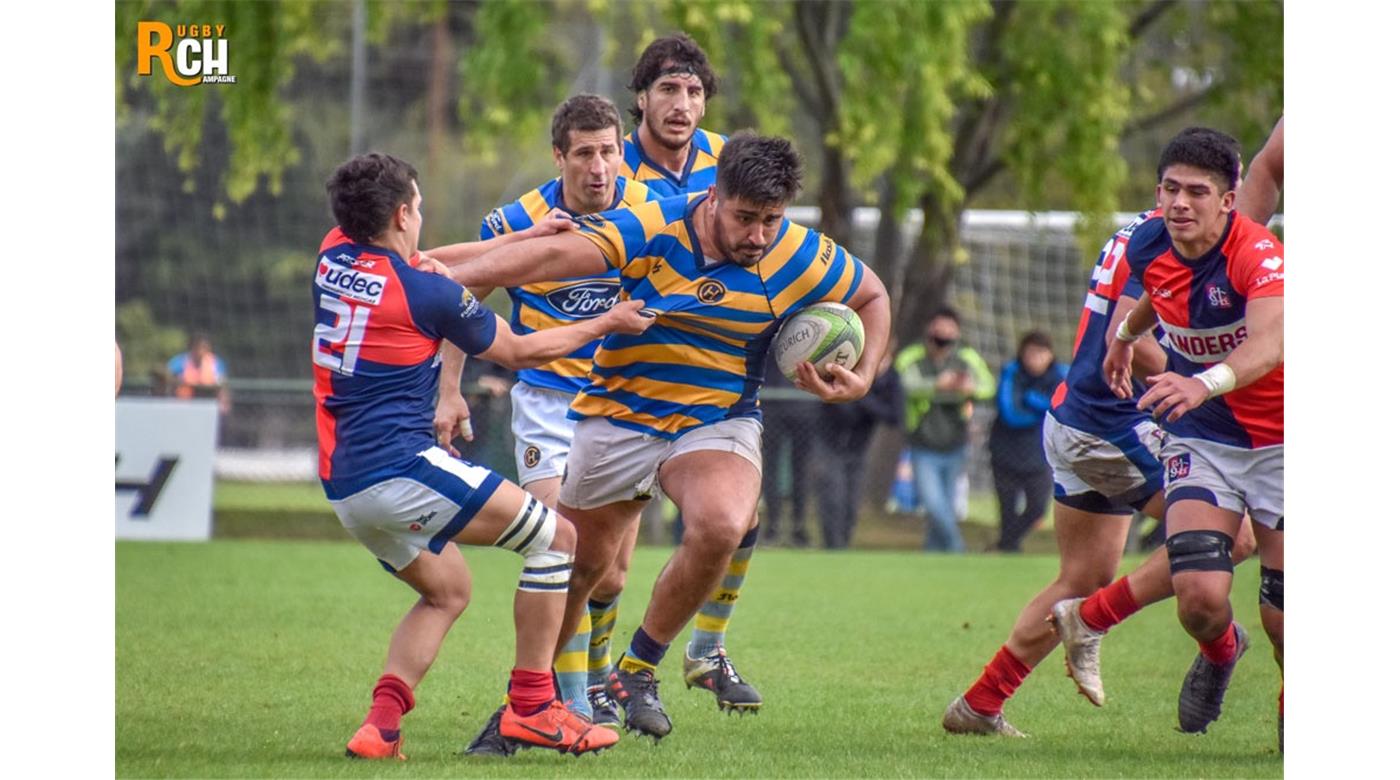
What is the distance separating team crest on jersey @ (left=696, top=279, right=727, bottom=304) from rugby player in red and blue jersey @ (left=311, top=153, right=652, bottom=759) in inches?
19.1

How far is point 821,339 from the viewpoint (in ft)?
18.6

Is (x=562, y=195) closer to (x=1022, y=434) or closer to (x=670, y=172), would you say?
(x=670, y=172)

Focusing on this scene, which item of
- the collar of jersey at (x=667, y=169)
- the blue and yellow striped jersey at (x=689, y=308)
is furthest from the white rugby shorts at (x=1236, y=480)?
the collar of jersey at (x=667, y=169)

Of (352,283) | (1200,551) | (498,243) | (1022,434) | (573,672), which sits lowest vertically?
(573,672)

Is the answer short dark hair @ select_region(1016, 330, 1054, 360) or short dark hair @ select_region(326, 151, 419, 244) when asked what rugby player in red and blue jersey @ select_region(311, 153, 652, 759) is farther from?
short dark hair @ select_region(1016, 330, 1054, 360)

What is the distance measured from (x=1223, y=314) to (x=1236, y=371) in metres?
0.40

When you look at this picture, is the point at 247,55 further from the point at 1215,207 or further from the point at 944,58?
the point at 1215,207

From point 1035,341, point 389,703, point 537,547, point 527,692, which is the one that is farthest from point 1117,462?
point 1035,341

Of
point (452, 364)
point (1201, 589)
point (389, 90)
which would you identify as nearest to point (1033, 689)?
point (1201, 589)

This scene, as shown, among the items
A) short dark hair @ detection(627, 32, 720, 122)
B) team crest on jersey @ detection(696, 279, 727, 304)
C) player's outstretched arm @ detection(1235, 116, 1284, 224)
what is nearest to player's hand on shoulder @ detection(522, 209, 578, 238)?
team crest on jersey @ detection(696, 279, 727, 304)

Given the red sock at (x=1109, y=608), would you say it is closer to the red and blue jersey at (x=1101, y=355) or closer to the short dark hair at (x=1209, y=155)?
the red and blue jersey at (x=1101, y=355)

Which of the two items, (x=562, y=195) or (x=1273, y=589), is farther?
(x=562, y=195)

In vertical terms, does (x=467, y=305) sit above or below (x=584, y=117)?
below

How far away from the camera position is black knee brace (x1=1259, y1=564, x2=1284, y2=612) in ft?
18.4
